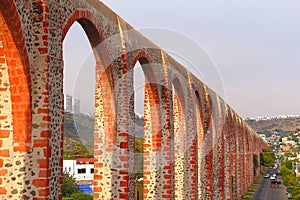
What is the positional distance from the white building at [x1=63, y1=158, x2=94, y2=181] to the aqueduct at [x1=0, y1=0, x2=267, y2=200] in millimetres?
13250

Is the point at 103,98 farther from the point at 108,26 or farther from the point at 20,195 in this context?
the point at 20,195

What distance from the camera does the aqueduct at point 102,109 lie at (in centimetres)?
588

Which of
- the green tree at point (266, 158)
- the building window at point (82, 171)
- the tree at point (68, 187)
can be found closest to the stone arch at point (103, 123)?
the tree at point (68, 187)

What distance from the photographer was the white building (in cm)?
3003

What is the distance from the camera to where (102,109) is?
942 cm

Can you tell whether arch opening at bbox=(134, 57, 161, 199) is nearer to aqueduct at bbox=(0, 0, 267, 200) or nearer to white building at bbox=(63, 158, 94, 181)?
aqueduct at bbox=(0, 0, 267, 200)

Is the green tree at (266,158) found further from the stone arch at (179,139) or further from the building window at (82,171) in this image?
the stone arch at (179,139)

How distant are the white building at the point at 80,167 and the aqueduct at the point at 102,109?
1325 centimetres

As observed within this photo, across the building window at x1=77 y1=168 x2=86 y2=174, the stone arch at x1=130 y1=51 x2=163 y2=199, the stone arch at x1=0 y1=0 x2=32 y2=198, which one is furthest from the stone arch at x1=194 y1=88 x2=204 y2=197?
the building window at x1=77 y1=168 x2=86 y2=174

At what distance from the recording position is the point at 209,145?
18.1 meters

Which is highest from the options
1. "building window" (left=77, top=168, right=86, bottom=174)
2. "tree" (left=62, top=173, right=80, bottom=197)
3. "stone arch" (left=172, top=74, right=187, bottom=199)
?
"stone arch" (left=172, top=74, right=187, bottom=199)

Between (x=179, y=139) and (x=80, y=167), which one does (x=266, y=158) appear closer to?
(x=80, y=167)

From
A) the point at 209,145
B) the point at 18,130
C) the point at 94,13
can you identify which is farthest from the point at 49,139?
the point at 209,145

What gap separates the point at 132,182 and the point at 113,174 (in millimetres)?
608
